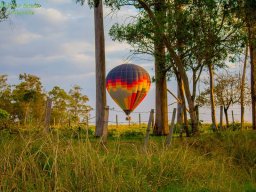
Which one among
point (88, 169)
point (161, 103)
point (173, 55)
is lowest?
point (88, 169)

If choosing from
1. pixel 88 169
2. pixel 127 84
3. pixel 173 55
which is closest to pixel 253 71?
pixel 173 55

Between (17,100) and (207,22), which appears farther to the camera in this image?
(17,100)

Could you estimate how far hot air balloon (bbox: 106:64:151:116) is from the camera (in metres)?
41.7

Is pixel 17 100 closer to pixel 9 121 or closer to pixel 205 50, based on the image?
pixel 205 50

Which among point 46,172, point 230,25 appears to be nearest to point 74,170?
point 46,172

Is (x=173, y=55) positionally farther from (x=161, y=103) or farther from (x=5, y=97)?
(x=5, y=97)

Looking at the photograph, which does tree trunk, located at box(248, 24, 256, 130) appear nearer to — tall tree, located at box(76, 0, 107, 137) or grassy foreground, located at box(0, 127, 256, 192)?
tall tree, located at box(76, 0, 107, 137)

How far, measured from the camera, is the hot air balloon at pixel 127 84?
4174 cm

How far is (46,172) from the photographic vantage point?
931 cm

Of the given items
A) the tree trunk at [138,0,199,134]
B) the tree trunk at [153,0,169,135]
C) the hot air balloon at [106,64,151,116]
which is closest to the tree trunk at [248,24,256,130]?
the tree trunk at [138,0,199,134]

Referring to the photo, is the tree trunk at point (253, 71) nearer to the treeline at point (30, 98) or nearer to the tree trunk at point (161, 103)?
the tree trunk at point (161, 103)

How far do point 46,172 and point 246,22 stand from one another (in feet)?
66.5

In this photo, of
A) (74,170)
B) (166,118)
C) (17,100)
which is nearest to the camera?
(74,170)

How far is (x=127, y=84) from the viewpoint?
41688 mm
